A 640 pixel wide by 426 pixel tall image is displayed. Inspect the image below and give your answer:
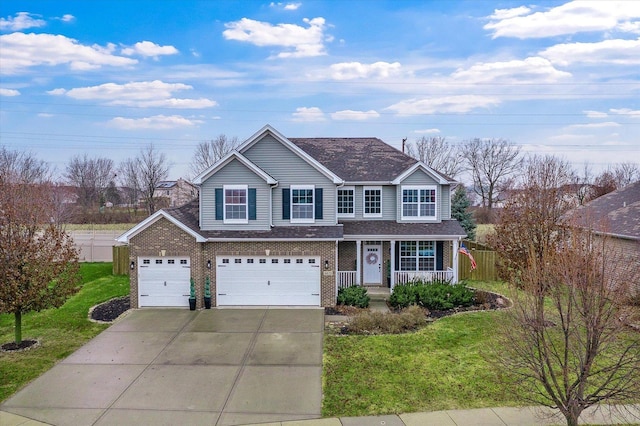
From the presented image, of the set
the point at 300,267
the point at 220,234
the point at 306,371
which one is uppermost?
the point at 220,234

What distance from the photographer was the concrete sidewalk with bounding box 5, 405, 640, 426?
27.0 feet

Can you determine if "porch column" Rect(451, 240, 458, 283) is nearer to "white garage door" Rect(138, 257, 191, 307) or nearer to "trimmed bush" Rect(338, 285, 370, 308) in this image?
"trimmed bush" Rect(338, 285, 370, 308)

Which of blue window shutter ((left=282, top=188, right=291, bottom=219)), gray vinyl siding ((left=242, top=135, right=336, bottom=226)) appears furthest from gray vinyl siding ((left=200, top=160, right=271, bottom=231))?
blue window shutter ((left=282, top=188, right=291, bottom=219))

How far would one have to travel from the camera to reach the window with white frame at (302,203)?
18.5m

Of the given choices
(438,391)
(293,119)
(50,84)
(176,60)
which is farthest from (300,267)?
(50,84)

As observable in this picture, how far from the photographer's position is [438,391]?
380 inches

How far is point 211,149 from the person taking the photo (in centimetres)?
4891

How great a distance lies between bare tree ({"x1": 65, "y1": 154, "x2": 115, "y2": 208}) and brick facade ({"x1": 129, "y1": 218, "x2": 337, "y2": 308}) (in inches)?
1570

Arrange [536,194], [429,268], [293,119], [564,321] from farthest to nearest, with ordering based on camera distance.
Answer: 1. [293,119]
2. [429,268]
3. [536,194]
4. [564,321]

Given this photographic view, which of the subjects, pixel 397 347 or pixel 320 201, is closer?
pixel 397 347

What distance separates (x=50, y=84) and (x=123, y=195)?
2931 centimetres

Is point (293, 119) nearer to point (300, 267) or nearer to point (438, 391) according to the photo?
point (300, 267)

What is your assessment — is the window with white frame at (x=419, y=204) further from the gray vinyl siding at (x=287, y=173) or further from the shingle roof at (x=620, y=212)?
the shingle roof at (x=620, y=212)

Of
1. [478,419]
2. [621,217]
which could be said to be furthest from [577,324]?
[621,217]
